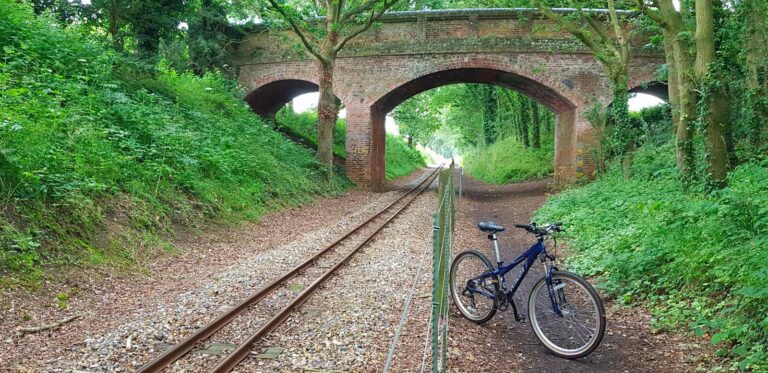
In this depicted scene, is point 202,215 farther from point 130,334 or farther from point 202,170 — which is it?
point 130,334

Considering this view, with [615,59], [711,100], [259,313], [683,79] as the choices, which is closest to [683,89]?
[683,79]

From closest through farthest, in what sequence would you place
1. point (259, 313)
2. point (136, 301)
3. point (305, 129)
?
point (259, 313)
point (136, 301)
point (305, 129)

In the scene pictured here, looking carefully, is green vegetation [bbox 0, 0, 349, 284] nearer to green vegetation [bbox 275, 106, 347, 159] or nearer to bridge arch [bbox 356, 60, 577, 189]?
bridge arch [bbox 356, 60, 577, 189]

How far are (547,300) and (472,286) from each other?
0.90 metres

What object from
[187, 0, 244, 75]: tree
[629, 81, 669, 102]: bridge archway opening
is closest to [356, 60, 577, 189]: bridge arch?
[629, 81, 669, 102]: bridge archway opening

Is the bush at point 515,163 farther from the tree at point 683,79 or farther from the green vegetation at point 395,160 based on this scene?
the tree at point 683,79

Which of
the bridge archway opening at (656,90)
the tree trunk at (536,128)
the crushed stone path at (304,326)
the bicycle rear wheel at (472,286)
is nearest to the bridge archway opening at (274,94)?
the tree trunk at (536,128)

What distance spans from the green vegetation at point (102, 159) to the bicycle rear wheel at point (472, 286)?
4303 millimetres

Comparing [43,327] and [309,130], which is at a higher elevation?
[309,130]

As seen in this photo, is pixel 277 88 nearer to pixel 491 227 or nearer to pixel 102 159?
pixel 102 159

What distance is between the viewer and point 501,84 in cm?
1984

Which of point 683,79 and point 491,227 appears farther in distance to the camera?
point 683,79

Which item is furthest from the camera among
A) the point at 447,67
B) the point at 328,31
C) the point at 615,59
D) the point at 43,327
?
the point at 447,67

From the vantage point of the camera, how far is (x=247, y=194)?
11.2m
